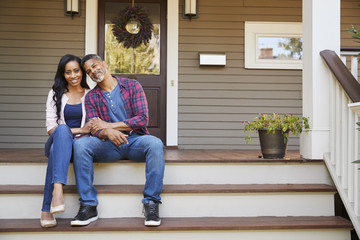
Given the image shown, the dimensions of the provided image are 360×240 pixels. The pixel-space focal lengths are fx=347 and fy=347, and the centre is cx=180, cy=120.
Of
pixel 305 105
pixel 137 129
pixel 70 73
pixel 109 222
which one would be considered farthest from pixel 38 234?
pixel 305 105

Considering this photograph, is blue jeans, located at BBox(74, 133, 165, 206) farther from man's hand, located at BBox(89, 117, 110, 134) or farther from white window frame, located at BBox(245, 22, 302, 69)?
white window frame, located at BBox(245, 22, 302, 69)

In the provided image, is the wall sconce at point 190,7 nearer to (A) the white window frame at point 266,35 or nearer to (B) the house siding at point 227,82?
(B) the house siding at point 227,82

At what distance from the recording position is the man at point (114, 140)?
219 cm

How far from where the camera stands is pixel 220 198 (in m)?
2.38

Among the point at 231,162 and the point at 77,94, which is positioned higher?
the point at 77,94

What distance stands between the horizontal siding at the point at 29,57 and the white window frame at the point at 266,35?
2.06 metres

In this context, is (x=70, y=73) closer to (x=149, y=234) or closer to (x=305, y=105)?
(x=149, y=234)

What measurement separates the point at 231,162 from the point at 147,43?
7.65ft

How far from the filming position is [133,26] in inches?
169

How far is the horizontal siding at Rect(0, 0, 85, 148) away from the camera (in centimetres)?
421

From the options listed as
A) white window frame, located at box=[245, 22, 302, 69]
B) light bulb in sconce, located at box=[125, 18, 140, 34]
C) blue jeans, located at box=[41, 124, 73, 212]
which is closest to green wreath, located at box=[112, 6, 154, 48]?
light bulb in sconce, located at box=[125, 18, 140, 34]

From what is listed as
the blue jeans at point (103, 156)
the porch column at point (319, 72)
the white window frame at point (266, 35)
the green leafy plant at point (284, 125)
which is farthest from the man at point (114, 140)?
the white window frame at point (266, 35)

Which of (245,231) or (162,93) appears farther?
(162,93)

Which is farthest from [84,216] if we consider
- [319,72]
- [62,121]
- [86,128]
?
[319,72]
